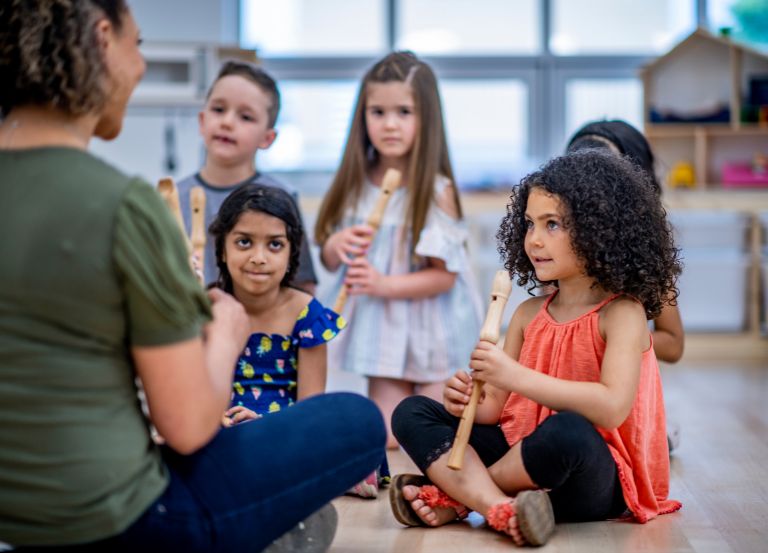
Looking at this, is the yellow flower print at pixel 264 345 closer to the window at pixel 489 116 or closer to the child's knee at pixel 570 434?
the child's knee at pixel 570 434

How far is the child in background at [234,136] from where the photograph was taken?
2109 mm

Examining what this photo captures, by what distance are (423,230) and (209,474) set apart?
1.28m

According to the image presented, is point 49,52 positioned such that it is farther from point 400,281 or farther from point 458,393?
point 400,281

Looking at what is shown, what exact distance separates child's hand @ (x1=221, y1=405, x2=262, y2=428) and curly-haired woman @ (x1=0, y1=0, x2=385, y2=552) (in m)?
0.51

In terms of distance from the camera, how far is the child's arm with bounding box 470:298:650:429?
1437mm

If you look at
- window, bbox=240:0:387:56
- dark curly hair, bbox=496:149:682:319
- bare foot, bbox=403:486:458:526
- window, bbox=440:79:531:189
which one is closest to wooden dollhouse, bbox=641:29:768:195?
window, bbox=440:79:531:189

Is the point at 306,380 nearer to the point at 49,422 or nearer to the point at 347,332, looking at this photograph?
the point at 347,332

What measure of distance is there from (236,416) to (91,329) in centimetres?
66

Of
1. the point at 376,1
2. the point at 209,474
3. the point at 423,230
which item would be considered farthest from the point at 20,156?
the point at 376,1

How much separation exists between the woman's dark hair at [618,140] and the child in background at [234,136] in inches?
23.2

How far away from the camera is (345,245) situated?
225 cm

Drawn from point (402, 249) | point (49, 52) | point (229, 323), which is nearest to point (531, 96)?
point (402, 249)

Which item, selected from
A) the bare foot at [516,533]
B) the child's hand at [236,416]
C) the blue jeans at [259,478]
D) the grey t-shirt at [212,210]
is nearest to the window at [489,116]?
the grey t-shirt at [212,210]

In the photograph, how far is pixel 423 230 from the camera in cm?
230
